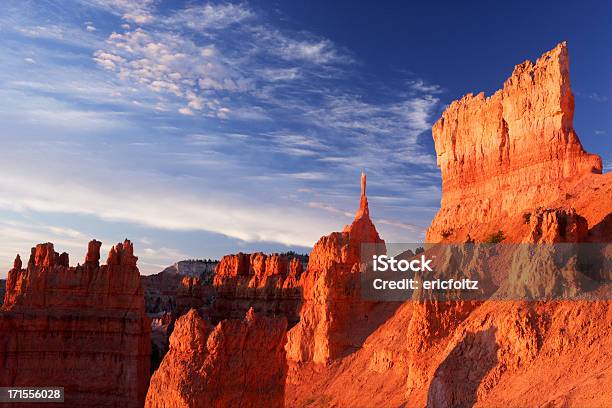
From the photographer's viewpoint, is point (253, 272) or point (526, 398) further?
point (253, 272)

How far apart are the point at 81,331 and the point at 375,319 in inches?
926

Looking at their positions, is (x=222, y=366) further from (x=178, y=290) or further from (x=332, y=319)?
(x=178, y=290)

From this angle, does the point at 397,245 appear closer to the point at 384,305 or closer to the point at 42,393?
the point at 384,305

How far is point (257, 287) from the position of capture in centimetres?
6994

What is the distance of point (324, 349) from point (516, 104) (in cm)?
3194

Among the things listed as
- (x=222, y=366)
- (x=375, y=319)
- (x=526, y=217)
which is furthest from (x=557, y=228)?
(x=375, y=319)

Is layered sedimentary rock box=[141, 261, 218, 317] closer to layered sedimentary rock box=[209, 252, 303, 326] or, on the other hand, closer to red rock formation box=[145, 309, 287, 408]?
layered sedimentary rock box=[209, 252, 303, 326]

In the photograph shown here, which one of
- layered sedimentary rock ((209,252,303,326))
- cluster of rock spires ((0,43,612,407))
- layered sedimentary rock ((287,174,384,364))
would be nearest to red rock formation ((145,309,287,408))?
cluster of rock spires ((0,43,612,407))

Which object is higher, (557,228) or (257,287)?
(557,228)

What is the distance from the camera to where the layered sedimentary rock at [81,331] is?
46.4 m

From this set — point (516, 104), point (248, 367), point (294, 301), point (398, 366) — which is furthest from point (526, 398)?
point (516, 104)

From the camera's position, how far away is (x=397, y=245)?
70.4 m

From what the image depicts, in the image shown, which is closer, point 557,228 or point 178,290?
point 557,228

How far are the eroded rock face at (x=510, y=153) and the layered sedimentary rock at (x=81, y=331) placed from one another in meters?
32.5
